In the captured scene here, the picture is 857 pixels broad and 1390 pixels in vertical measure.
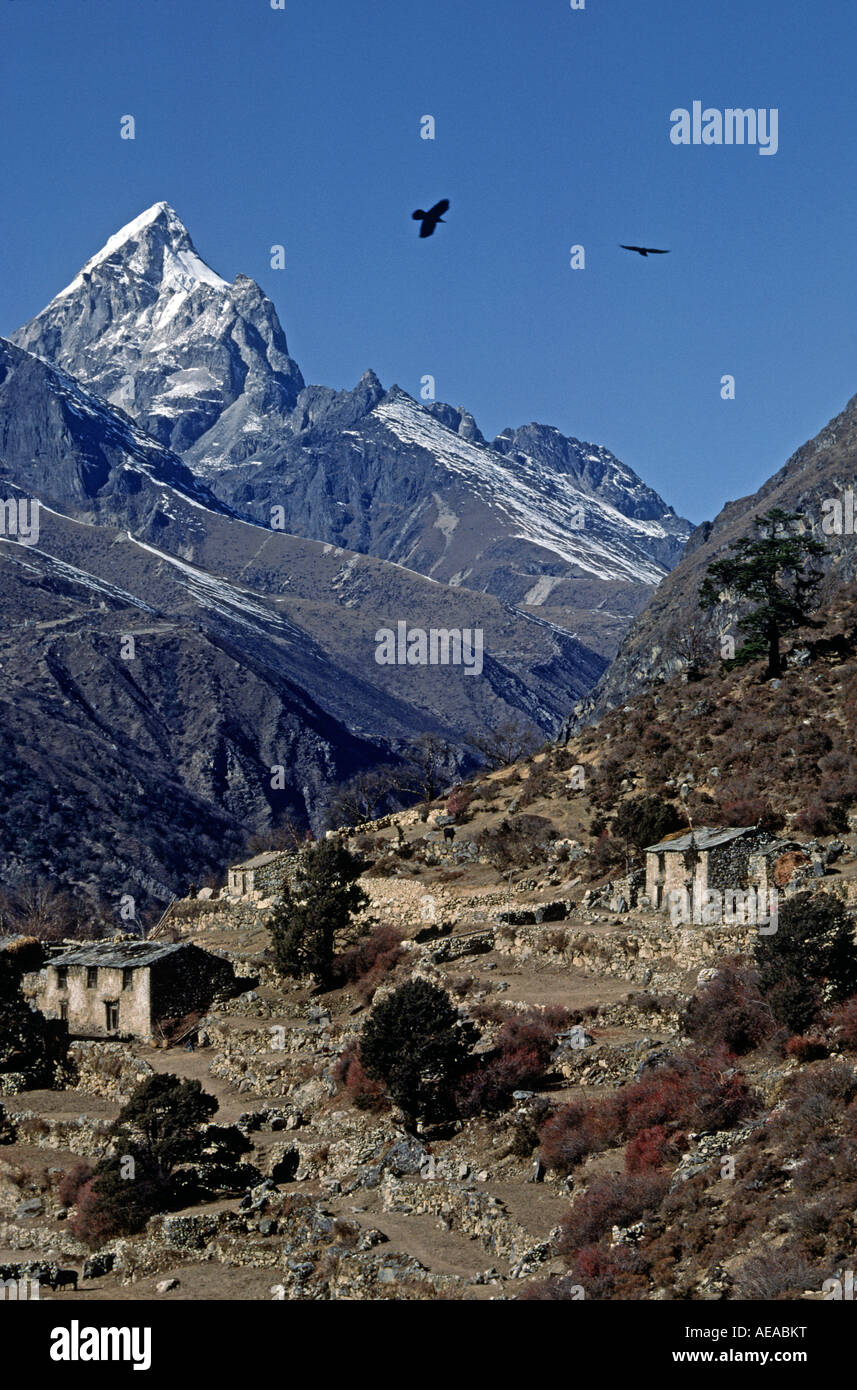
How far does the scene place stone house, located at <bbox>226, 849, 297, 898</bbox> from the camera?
62812mm

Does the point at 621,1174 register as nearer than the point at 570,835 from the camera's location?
Yes

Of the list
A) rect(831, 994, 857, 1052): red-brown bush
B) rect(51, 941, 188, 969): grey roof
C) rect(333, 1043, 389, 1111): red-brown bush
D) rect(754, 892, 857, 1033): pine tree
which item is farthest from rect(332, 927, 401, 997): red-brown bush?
rect(831, 994, 857, 1052): red-brown bush

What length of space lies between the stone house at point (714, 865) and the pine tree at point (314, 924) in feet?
30.5

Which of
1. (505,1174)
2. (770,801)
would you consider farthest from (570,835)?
(505,1174)

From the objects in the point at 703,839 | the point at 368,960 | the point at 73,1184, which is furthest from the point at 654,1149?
the point at 368,960

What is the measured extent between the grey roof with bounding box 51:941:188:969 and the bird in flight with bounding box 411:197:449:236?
866 inches

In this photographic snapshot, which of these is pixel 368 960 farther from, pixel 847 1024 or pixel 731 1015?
pixel 847 1024

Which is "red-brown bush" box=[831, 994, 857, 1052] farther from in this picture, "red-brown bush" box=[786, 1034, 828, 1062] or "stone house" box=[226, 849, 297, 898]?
"stone house" box=[226, 849, 297, 898]

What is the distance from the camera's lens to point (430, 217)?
109ft
